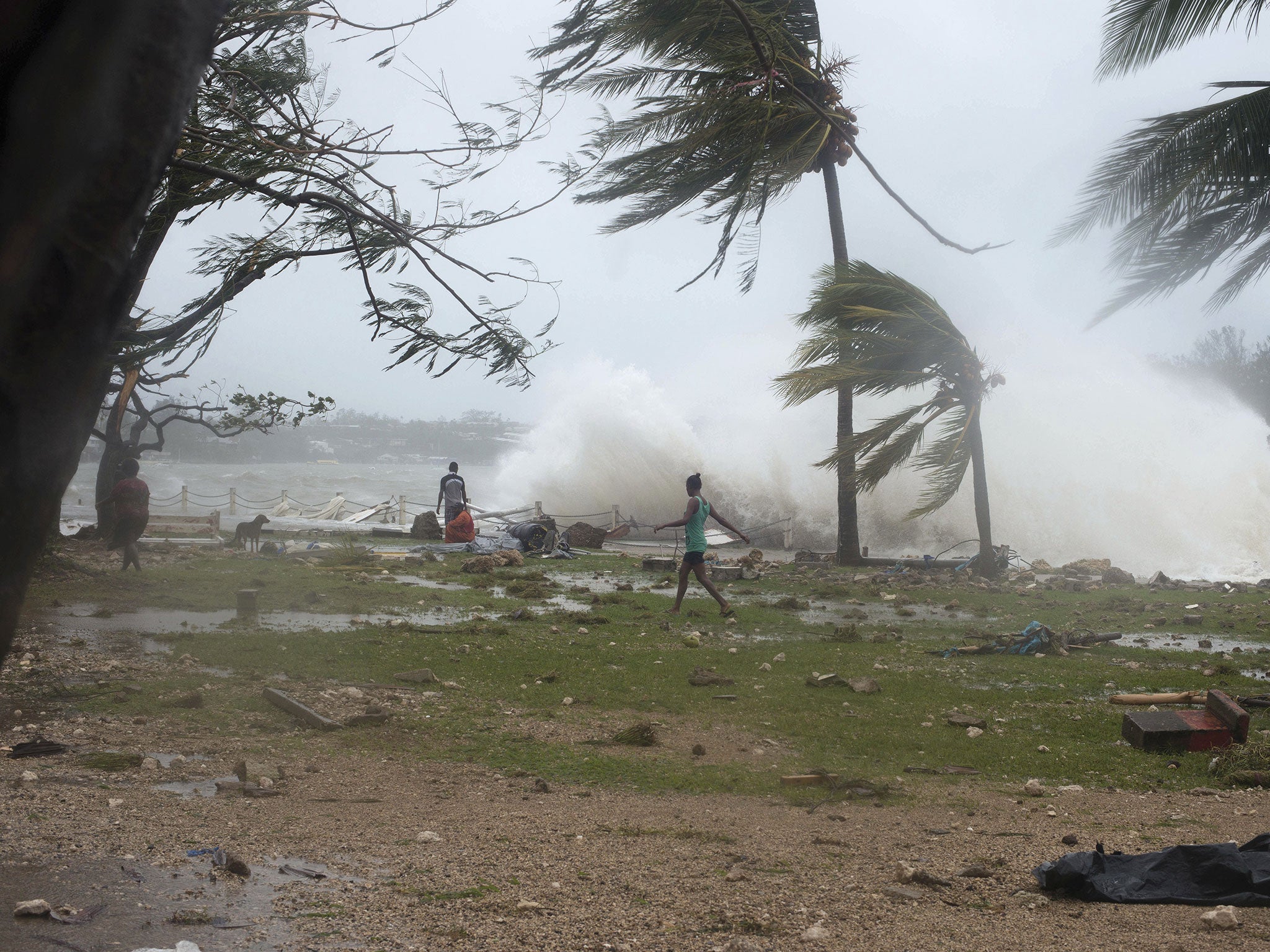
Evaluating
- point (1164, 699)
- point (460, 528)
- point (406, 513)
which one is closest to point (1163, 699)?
point (1164, 699)

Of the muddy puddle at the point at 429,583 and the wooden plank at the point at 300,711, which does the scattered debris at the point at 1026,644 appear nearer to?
the wooden plank at the point at 300,711

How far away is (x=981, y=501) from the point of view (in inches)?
649

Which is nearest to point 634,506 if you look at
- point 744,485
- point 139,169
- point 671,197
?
point 744,485

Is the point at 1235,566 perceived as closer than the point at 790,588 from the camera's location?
No

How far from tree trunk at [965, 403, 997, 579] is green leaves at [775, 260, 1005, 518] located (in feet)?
0.69

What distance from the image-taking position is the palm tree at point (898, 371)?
15.8m

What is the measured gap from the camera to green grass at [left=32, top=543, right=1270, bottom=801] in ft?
16.7

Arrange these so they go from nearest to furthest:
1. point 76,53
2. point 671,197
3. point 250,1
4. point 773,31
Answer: point 76,53 → point 773,31 → point 250,1 → point 671,197

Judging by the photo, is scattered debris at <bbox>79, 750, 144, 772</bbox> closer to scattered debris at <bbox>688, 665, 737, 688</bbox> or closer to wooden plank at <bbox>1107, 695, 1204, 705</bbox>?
scattered debris at <bbox>688, 665, 737, 688</bbox>

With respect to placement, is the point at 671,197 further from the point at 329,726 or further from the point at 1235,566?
the point at 1235,566

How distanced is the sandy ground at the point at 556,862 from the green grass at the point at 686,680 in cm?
48

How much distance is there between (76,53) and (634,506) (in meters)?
31.1

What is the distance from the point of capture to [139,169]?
1.04 m

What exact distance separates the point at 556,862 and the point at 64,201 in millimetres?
3039
